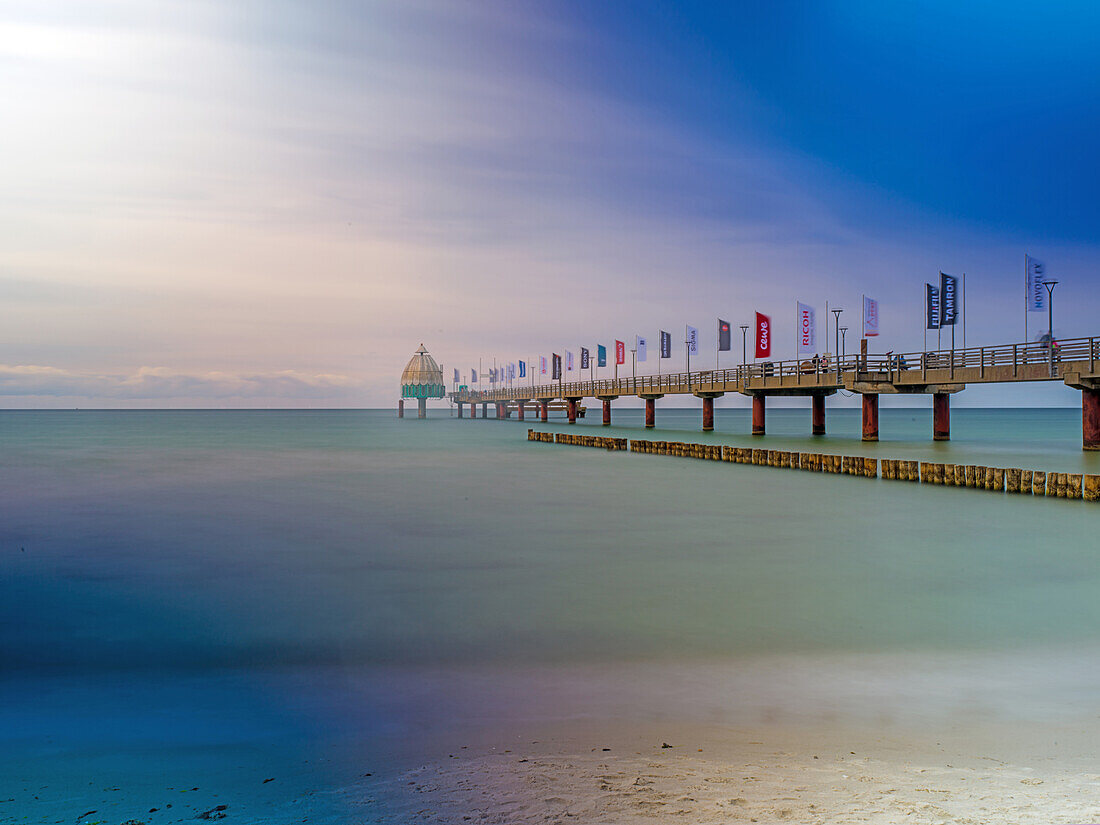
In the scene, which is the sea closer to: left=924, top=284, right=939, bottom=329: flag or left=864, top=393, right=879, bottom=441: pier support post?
left=924, top=284, right=939, bottom=329: flag

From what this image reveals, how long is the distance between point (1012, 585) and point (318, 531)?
50.8 feet

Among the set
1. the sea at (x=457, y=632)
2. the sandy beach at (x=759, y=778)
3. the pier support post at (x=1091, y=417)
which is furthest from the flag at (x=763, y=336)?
the sandy beach at (x=759, y=778)

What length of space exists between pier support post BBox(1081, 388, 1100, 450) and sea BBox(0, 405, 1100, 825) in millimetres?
17522

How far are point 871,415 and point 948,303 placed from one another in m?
10.2

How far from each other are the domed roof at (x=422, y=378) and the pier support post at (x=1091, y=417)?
5204 inches

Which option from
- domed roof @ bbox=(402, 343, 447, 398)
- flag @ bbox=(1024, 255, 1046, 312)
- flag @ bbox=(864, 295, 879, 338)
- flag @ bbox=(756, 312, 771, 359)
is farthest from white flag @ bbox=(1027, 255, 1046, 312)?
domed roof @ bbox=(402, 343, 447, 398)

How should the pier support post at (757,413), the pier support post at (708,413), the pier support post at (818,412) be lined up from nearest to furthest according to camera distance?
1. the pier support post at (818,412)
2. the pier support post at (757,413)
3. the pier support post at (708,413)

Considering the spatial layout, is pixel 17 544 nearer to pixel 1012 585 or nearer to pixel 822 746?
pixel 822 746

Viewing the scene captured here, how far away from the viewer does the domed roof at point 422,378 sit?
533 feet

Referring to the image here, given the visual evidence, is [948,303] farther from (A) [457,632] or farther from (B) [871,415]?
(A) [457,632]

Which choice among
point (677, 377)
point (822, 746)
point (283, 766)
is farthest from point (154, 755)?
point (677, 377)

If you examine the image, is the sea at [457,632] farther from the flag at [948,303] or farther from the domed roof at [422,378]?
the domed roof at [422,378]

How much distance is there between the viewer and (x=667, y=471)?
3684 cm

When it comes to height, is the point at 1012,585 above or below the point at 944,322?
below
